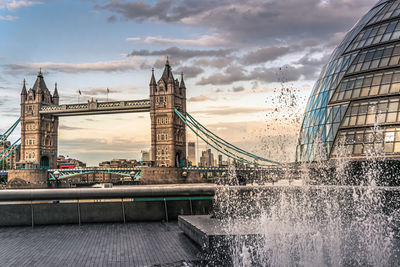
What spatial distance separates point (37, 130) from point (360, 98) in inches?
3221

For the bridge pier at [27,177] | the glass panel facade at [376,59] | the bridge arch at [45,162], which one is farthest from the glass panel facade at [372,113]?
the bridge arch at [45,162]

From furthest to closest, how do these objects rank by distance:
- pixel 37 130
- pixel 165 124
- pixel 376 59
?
pixel 37 130
pixel 165 124
pixel 376 59

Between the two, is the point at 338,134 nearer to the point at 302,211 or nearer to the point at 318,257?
the point at 302,211

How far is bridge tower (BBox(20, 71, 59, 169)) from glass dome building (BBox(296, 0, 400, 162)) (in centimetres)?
7605

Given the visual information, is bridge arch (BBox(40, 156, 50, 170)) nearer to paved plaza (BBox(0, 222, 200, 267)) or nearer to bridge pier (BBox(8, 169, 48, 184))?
bridge pier (BBox(8, 169, 48, 184))

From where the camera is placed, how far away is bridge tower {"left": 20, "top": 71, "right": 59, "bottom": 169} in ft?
302

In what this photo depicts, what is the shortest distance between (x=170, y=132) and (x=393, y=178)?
191 ft

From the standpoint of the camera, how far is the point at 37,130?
92000 millimetres

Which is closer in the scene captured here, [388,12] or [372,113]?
[372,113]

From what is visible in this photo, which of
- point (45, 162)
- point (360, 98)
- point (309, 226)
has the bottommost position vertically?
→ point (309, 226)

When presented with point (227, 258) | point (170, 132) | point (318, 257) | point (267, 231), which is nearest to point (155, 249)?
point (227, 258)

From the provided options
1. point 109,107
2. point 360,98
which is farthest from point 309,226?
point 109,107

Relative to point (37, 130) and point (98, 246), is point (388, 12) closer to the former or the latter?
point (98, 246)

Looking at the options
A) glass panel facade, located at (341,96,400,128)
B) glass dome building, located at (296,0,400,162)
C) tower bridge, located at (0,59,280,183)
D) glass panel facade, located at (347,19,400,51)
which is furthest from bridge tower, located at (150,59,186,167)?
glass panel facade, located at (341,96,400,128)
